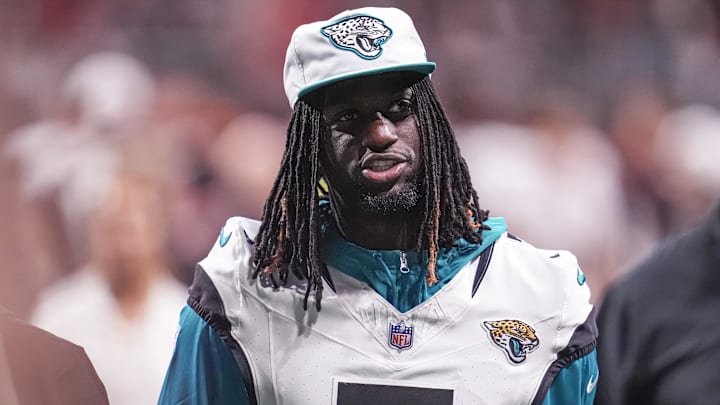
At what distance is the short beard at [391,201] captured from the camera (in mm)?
2082

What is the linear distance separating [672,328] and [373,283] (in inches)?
19.7

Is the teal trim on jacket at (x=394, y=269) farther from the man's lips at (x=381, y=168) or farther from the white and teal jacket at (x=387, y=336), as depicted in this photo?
the man's lips at (x=381, y=168)

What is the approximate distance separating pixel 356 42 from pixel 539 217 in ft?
7.23

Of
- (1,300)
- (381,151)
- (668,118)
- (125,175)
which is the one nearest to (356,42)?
(381,151)

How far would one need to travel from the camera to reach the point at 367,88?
2.09 meters

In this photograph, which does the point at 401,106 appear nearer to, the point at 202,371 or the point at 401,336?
the point at 401,336

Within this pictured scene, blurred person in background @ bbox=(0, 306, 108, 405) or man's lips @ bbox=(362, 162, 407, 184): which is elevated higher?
man's lips @ bbox=(362, 162, 407, 184)

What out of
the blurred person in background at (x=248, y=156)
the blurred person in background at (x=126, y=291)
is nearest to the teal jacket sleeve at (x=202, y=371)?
the blurred person in background at (x=126, y=291)

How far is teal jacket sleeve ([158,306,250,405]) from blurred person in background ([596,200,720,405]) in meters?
0.65

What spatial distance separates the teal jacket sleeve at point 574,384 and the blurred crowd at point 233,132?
62.2 inches

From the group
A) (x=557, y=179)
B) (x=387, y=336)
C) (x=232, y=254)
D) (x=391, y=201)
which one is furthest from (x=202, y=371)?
(x=557, y=179)

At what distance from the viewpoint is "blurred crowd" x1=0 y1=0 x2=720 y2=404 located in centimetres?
379

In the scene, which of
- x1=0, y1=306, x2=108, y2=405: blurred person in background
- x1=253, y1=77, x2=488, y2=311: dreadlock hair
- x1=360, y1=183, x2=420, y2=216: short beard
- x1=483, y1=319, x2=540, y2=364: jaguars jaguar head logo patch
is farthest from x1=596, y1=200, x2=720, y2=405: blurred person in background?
x1=0, y1=306, x2=108, y2=405: blurred person in background

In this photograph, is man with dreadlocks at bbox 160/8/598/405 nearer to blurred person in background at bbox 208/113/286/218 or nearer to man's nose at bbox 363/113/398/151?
man's nose at bbox 363/113/398/151
